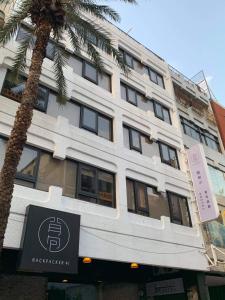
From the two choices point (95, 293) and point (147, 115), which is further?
point (147, 115)

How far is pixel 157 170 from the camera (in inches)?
616

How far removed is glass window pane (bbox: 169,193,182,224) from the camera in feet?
49.5

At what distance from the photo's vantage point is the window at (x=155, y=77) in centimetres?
2116

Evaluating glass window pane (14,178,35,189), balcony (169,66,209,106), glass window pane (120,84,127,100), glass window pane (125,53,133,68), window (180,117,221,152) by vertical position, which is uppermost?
balcony (169,66,209,106)

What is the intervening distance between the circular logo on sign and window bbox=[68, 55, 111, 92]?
8.39 metres

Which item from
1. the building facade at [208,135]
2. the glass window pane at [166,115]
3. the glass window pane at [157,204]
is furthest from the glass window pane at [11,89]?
the building facade at [208,135]

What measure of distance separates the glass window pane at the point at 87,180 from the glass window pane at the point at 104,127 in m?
2.46

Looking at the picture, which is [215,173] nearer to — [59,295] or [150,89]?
[150,89]

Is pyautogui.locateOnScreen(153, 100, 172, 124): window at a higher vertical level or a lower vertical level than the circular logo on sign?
higher

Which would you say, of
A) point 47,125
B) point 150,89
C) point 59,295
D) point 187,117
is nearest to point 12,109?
point 47,125

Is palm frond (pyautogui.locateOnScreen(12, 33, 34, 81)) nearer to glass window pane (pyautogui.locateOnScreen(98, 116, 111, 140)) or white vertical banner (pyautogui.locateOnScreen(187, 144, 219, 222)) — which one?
glass window pane (pyautogui.locateOnScreen(98, 116, 111, 140))

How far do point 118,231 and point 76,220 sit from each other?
2.41 metres

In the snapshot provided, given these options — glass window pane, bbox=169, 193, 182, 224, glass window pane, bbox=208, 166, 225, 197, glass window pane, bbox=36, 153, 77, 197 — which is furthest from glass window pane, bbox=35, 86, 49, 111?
glass window pane, bbox=208, 166, 225, 197

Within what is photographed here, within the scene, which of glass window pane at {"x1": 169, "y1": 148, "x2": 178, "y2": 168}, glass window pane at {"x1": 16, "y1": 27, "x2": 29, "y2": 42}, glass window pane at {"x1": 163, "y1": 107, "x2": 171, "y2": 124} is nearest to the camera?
glass window pane at {"x1": 16, "y1": 27, "x2": 29, "y2": 42}
